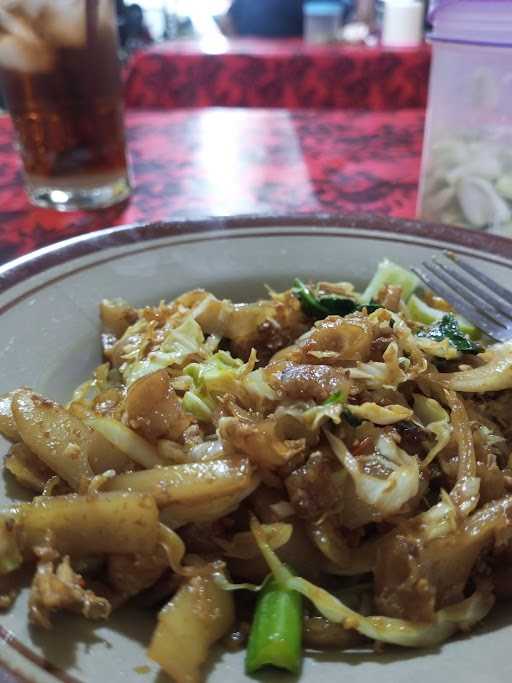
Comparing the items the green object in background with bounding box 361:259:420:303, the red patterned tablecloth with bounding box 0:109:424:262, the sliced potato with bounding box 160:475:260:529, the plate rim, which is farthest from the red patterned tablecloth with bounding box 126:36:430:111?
the sliced potato with bounding box 160:475:260:529

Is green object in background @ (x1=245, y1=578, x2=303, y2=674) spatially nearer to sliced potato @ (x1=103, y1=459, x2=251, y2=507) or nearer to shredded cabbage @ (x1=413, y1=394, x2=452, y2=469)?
sliced potato @ (x1=103, y1=459, x2=251, y2=507)

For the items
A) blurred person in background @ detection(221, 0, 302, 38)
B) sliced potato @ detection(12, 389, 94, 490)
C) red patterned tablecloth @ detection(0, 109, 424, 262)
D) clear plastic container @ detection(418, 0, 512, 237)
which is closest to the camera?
sliced potato @ detection(12, 389, 94, 490)

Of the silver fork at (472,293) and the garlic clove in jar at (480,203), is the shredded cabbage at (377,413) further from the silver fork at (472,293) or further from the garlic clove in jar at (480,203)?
the garlic clove in jar at (480,203)

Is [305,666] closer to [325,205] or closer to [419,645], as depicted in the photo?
[419,645]

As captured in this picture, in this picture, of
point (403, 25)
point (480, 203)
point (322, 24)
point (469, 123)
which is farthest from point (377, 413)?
point (322, 24)

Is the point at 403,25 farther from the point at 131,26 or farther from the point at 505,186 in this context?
the point at 505,186

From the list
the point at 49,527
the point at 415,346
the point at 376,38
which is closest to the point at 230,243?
the point at 415,346
